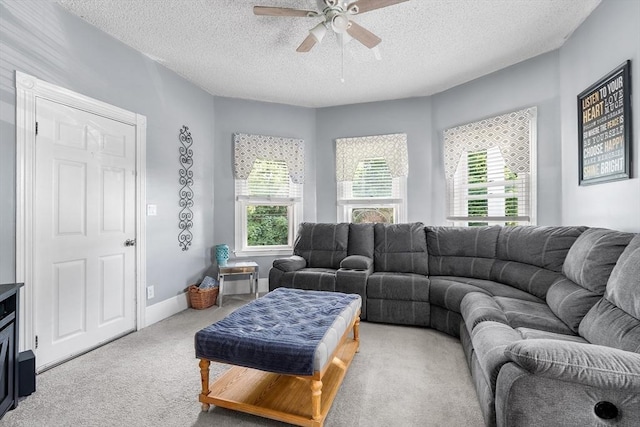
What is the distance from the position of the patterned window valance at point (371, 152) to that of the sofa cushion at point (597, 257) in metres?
2.43

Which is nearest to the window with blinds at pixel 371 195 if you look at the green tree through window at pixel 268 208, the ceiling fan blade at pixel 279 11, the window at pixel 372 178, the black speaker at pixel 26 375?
the window at pixel 372 178

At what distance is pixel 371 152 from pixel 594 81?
2446 mm

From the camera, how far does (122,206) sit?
2.88 metres

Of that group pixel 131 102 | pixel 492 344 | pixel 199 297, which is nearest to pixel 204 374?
pixel 492 344

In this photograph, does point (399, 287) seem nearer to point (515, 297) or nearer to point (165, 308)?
point (515, 297)

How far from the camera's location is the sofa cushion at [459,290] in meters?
2.49

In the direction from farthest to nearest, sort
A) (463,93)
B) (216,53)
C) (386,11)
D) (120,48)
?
(463,93)
(216,53)
(120,48)
(386,11)

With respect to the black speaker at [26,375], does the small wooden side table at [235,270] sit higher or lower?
higher

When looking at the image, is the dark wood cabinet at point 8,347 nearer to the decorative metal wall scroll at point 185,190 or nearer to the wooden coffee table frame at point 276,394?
the wooden coffee table frame at point 276,394

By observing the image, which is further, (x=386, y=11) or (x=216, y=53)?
(x=216, y=53)

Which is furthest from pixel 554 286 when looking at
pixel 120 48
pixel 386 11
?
pixel 120 48

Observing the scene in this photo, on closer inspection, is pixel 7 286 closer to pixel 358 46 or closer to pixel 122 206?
pixel 122 206

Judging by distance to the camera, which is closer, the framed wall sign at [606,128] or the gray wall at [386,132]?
the framed wall sign at [606,128]

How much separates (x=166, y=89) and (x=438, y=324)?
3.86 meters
